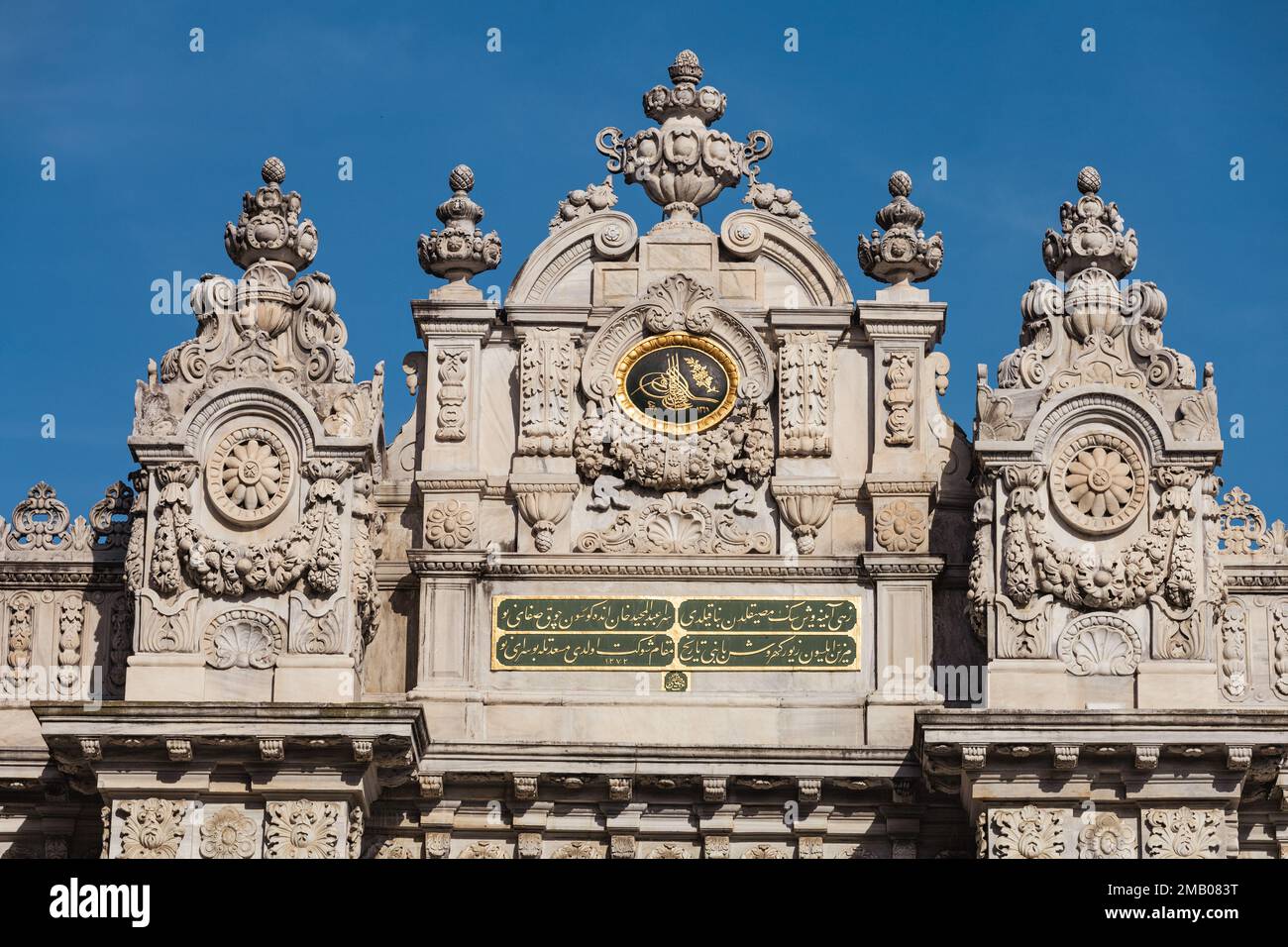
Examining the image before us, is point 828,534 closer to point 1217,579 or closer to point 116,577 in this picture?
point 1217,579

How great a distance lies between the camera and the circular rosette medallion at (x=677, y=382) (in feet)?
127

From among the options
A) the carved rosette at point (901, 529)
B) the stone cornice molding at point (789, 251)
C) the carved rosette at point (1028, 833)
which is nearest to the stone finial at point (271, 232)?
the stone cornice molding at point (789, 251)

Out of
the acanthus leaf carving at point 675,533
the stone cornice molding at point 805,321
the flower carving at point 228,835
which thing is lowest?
the flower carving at point 228,835

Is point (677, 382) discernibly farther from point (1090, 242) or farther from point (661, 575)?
point (1090, 242)

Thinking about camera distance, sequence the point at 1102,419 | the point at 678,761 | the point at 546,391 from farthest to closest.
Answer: the point at 546,391, the point at 1102,419, the point at 678,761

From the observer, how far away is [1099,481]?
37.6 metres

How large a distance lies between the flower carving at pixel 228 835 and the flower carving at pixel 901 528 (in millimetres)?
6547

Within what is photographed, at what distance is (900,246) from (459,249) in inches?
166

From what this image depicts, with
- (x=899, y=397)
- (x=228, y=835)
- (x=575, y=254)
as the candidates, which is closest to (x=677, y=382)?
(x=575, y=254)

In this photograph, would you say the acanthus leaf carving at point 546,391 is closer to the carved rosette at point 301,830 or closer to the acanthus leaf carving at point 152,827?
the carved rosette at point 301,830

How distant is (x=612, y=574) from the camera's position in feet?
125

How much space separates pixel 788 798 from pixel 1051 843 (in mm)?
2615
